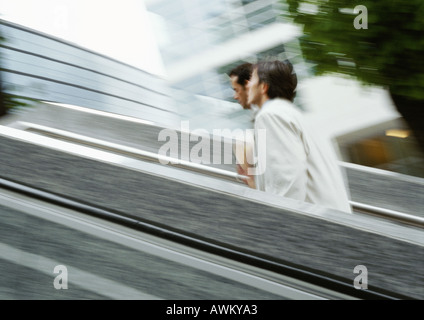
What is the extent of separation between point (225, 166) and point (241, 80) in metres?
1.67

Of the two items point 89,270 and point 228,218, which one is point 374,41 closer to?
point 228,218

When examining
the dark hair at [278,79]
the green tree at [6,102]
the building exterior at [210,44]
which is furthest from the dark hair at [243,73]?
the building exterior at [210,44]

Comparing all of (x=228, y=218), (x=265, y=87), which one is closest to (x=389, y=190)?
(x=265, y=87)

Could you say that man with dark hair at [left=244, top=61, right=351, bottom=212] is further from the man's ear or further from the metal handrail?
the metal handrail

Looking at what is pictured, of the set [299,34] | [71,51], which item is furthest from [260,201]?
[71,51]

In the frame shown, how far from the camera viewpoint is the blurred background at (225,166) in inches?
77.1

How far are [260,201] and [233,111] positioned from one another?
9.15m

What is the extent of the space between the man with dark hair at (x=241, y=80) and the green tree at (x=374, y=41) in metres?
3.03

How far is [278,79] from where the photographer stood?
253cm

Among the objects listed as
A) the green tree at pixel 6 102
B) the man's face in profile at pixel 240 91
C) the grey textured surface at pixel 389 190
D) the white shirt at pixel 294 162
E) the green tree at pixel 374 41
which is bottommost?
the white shirt at pixel 294 162

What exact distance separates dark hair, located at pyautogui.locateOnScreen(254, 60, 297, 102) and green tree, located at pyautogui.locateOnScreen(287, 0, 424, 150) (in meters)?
3.15

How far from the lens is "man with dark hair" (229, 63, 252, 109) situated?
276 centimetres

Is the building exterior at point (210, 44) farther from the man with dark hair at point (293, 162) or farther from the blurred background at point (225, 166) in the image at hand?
the man with dark hair at point (293, 162)
